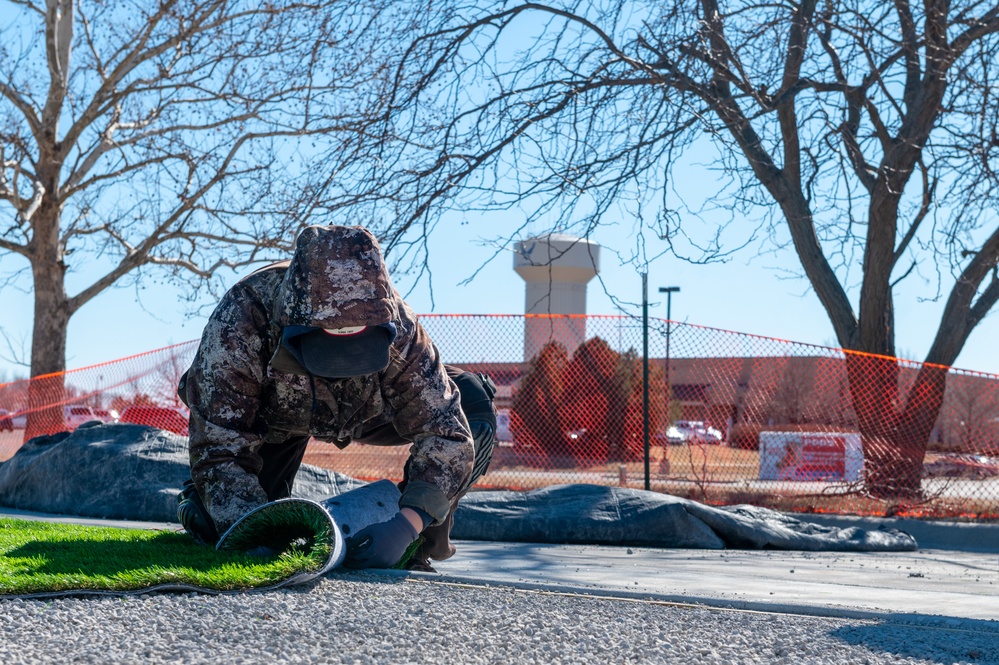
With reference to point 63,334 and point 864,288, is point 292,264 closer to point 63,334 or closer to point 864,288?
point 864,288

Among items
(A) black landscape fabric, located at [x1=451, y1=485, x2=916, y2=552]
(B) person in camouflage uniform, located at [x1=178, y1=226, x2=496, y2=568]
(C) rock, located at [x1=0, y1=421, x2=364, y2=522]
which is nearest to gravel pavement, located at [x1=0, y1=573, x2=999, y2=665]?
(B) person in camouflage uniform, located at [x1=178, y1=226, x2=496, y2=568]

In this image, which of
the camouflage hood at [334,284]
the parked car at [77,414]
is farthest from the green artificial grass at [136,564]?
the parked car at [77,414]

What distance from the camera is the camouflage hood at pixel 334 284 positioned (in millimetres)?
2945

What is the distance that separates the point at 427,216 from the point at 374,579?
4998 millimetres

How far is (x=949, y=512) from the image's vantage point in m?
Result: 7.91

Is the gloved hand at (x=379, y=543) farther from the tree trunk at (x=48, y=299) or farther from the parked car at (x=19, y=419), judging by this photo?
the tree trunk at (x=48, y=299)

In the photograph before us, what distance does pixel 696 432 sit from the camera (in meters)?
9.31

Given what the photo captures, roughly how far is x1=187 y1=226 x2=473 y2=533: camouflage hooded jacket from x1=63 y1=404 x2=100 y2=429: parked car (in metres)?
8.57

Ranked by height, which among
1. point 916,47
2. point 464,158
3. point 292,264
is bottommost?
point 292,264

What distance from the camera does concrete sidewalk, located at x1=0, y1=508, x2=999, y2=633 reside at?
122 inches

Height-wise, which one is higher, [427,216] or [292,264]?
[427,216]

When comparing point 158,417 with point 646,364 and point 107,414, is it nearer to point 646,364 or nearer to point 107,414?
point 107,414

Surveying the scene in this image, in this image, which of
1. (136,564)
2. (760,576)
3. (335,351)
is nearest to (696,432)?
(760,576)

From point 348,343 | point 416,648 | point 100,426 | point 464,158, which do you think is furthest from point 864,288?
point 416,648
